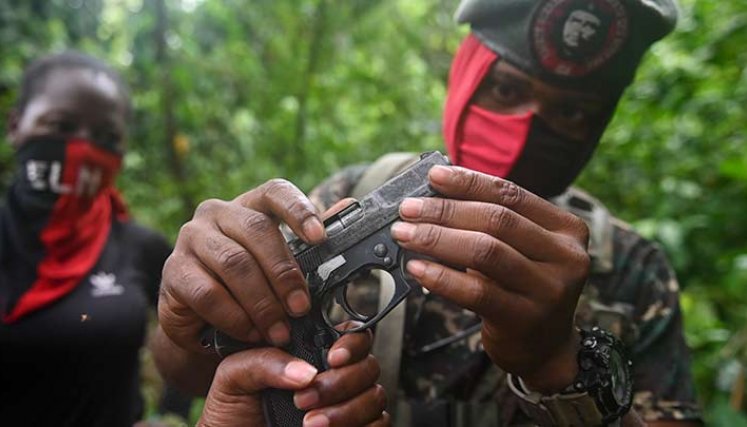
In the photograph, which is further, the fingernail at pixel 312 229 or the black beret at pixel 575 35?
the black beret at pixel 575 35

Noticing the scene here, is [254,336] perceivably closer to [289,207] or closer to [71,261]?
[289,207]

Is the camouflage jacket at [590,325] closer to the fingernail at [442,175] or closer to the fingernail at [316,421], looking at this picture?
the fingernail at [316,421]

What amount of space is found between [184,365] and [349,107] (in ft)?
10.4

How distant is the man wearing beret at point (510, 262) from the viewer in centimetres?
126

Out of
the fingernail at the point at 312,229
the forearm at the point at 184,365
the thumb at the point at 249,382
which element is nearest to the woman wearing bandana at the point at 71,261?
the forearm at the point at 184,365

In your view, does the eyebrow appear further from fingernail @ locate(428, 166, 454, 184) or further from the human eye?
fingernail @ locate(428, 166, 454, 184)

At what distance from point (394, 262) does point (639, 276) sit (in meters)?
1.07

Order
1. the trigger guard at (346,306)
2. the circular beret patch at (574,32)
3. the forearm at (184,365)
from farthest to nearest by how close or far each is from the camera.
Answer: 1. the circular beret patch at (574,32)
2. the forearm at (184,365)
3. the trigger guard at (346,306)

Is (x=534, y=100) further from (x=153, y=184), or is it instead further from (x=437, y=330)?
(x=153, y=184)

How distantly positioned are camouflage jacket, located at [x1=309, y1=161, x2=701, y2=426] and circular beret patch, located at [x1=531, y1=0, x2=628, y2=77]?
559 mm

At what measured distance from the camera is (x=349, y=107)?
463cm

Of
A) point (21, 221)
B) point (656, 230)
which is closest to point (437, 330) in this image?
point (656, 230)

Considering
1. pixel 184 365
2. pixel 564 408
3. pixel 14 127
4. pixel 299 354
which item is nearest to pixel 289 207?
pixel 299 354

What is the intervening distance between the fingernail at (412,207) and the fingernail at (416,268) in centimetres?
9
